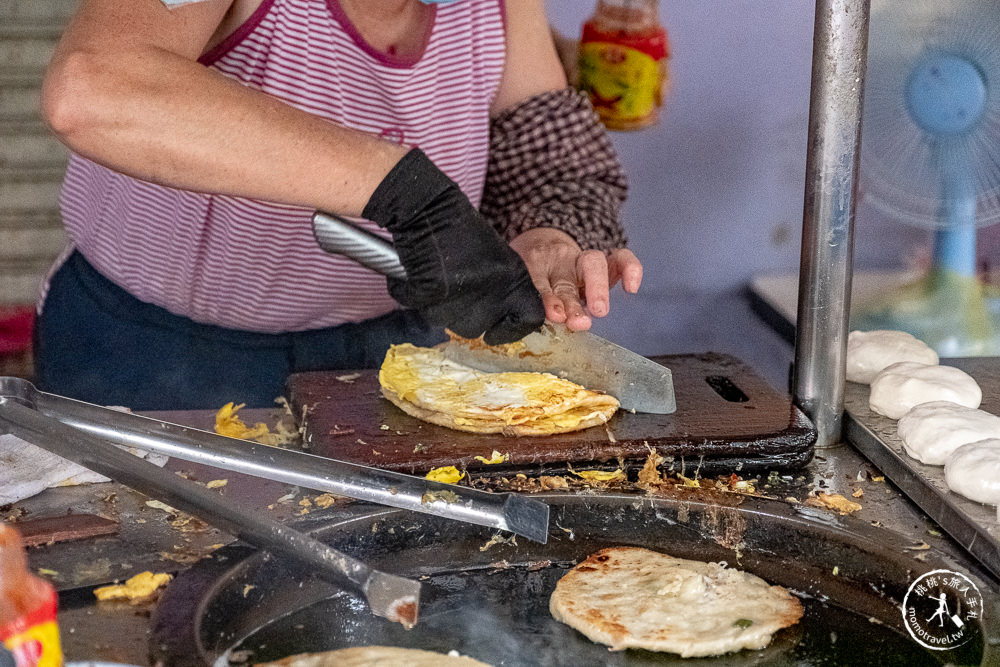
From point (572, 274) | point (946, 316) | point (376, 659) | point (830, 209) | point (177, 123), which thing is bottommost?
point (946, 316)

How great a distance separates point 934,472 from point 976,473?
12 centimetres

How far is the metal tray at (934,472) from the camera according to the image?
1.57 m

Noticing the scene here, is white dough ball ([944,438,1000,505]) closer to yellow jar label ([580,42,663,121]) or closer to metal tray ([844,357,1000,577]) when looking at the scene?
metal tray ([844,357,1000,577])

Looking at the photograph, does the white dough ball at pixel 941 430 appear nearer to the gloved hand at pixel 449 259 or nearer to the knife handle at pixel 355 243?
the gloved hand at pixel 449 259

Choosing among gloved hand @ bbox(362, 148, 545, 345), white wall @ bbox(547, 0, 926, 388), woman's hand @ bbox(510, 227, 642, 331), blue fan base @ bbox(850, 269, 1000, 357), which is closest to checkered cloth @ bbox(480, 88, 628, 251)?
woman's hand @ bbox(510, 227, 642, 331)

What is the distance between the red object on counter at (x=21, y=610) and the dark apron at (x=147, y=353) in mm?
1695

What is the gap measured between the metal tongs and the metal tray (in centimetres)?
67

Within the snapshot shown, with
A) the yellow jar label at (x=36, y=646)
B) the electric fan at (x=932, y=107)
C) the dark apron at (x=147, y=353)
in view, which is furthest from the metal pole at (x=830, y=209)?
the yellow jar label at (x=36, y=646)

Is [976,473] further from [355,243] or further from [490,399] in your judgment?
[355,243]

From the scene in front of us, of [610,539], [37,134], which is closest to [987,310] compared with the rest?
[610,539]

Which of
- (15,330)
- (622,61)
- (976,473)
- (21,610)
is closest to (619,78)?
(622,61)

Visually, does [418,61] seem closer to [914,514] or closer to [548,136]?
[548,136]

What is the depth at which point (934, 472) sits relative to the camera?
1767mm

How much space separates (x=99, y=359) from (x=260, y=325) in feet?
1.42
